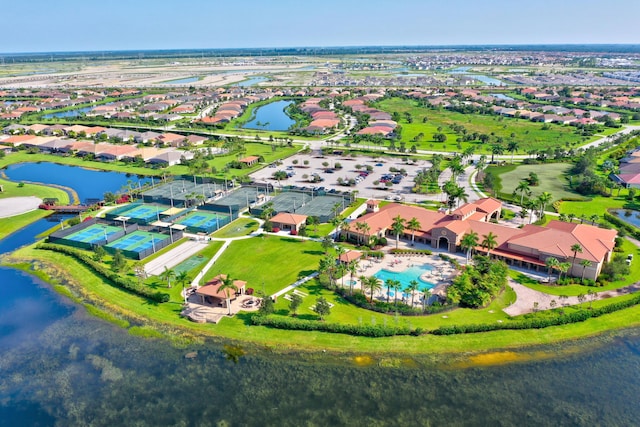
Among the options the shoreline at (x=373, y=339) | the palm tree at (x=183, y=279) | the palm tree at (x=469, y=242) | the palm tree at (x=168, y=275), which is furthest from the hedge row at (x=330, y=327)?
the palm tree at (x=469, y=242)

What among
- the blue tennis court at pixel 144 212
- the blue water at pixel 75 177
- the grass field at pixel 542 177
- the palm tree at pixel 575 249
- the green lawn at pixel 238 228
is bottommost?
the blue water at pixel 75 177

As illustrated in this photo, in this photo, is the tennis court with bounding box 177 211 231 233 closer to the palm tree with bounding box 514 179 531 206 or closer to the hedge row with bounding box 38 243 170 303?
the hedge row with bounding box 38 243 170 303

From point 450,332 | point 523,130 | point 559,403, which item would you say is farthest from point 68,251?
point 523,130

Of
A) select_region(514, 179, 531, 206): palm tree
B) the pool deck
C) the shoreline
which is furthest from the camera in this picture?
select_region(514, 179, 531, 206): palm tree

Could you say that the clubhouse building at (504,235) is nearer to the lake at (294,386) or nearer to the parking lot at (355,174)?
the lake at (294,386)

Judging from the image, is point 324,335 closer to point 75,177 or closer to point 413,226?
point 413,226

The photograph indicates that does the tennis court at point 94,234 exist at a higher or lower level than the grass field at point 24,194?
higher

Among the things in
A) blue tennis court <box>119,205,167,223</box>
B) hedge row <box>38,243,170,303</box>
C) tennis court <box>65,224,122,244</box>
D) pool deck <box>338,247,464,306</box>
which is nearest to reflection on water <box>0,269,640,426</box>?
hedge row <box>38,243,170,303</box>
